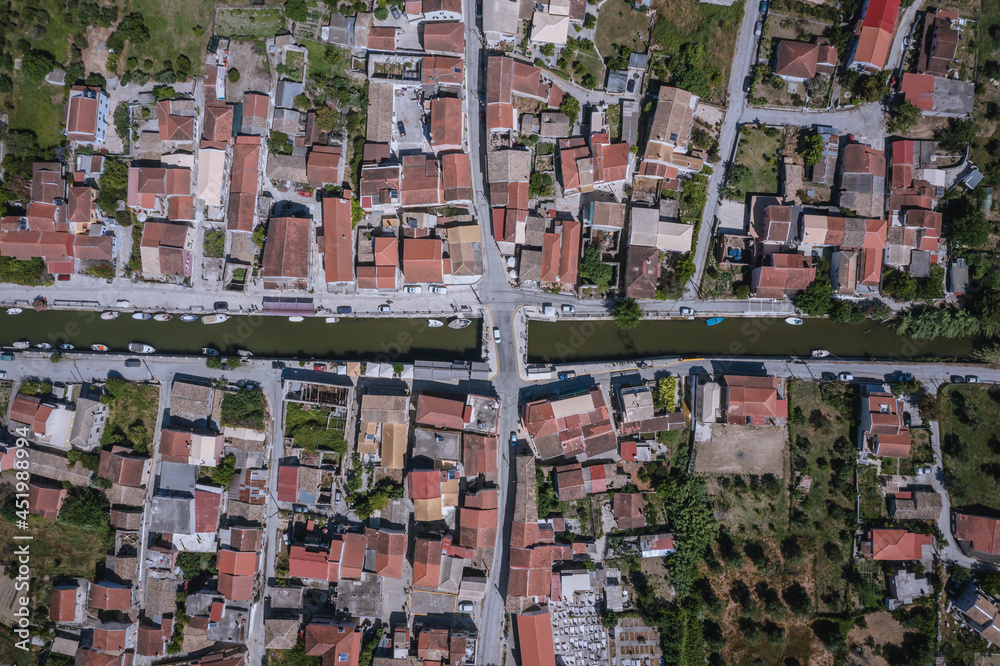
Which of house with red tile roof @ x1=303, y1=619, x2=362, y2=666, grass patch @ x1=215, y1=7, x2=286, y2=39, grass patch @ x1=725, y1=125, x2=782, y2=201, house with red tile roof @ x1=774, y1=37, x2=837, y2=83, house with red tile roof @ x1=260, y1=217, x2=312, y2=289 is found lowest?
house with red tile roof @ x1=303, y1=619, x2=362, y2=666

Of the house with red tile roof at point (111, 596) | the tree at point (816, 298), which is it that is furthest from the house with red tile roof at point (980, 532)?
the house with red tile roof at point (111, 596)

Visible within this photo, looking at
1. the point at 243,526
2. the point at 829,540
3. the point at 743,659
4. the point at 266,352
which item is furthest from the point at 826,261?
the point at 243,526

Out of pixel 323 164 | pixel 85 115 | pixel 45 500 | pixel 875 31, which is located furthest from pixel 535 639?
pixel 875 31

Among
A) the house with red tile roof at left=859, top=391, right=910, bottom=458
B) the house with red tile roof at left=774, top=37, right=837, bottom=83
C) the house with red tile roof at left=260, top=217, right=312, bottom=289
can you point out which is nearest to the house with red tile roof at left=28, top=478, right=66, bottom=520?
the house with red tile roof at left=260, top=217, right=312, bottom=289

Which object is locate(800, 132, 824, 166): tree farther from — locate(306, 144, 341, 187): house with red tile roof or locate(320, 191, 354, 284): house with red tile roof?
locate(306, 144, 341, 187): house with red tile roof

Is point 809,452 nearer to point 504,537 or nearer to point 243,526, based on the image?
point 504,537

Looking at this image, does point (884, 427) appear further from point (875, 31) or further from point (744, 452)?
point (875, 31)

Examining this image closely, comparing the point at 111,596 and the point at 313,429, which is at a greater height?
the point at 313,429
